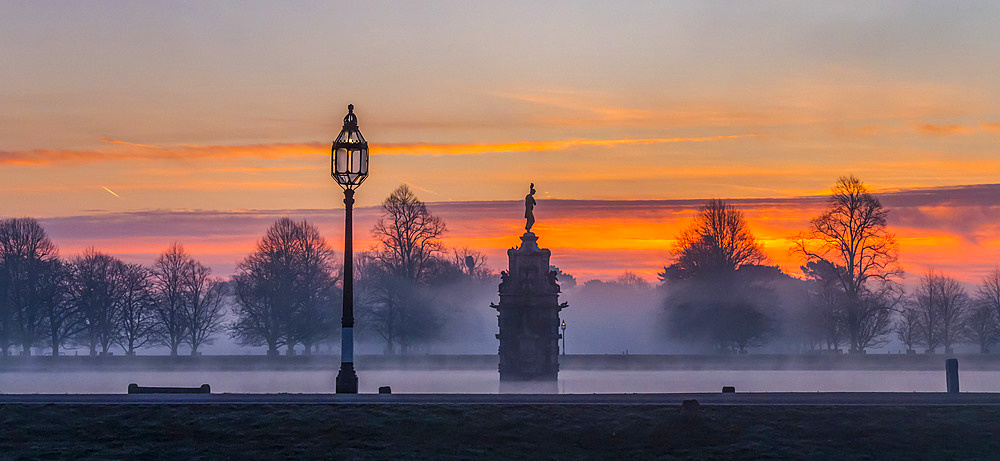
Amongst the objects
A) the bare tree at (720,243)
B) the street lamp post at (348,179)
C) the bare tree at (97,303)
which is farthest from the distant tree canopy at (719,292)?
the street lamp post at (348,179)

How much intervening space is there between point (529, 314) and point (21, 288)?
5132cm

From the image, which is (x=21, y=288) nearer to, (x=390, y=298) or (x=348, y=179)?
(x=390, y=298)

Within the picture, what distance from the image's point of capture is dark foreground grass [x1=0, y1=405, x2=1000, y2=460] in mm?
29234

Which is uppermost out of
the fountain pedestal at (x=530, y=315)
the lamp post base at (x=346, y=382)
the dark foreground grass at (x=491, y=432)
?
the fountain pedestal at (x=530, y=315)

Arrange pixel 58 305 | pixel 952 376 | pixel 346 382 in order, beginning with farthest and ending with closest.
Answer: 1. pixel 58 305
2. pixel 952 376
3. pixel 346 382

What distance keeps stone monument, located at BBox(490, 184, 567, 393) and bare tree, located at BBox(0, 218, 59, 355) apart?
47685 millimetres

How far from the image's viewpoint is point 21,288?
96.1m

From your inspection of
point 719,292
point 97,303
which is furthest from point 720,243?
point 97,303

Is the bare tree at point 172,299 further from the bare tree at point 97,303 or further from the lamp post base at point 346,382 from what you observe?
the lamp post base at point 346,382

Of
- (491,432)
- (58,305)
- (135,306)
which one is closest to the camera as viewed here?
(491,432)

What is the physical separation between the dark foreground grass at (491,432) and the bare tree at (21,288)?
66.7 m

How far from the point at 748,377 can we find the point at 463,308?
106ft

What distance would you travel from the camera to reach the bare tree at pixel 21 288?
311 feet

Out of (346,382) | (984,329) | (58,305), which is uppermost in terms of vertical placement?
(58,305)
